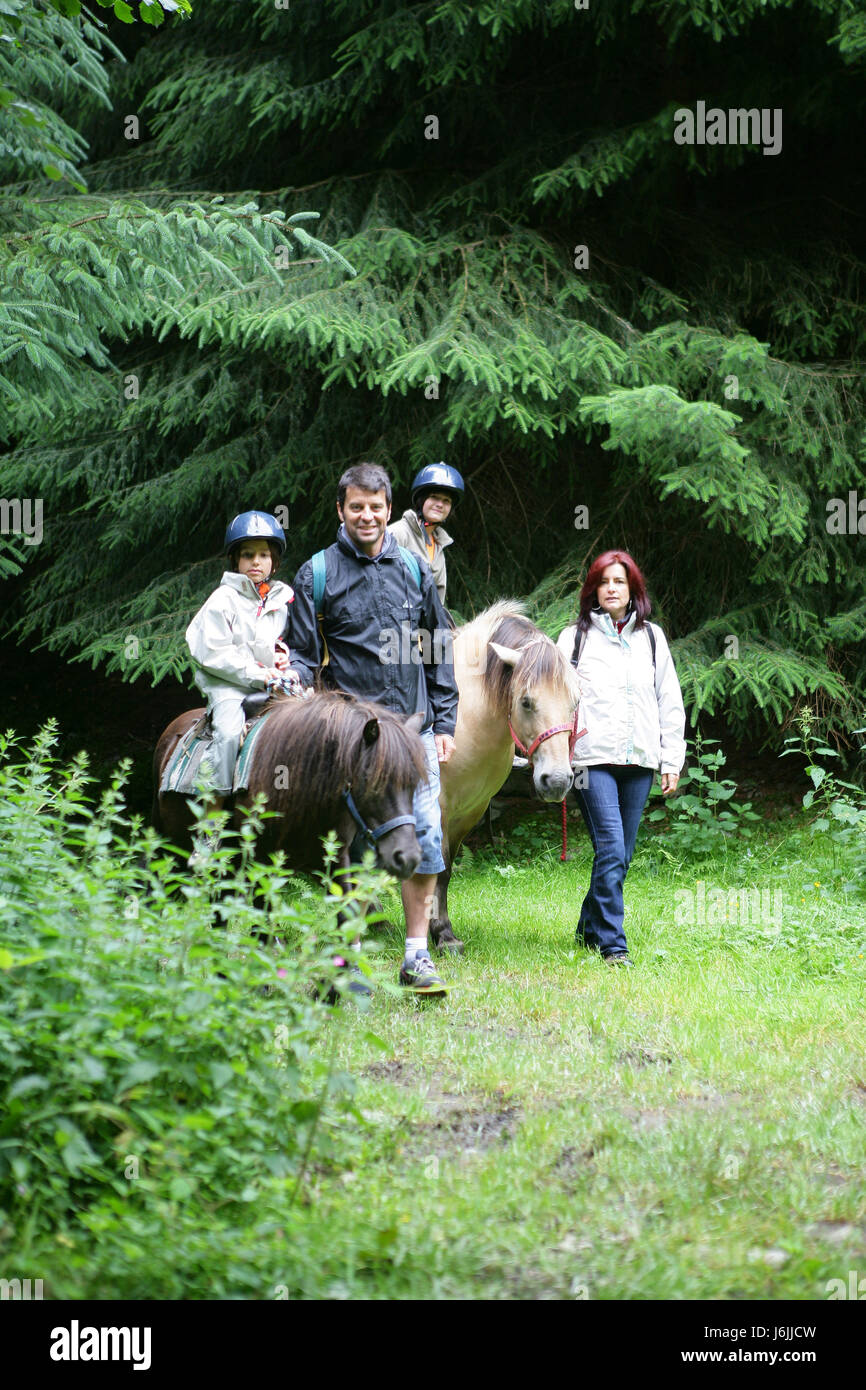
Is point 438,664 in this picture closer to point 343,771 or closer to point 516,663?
point 516,663

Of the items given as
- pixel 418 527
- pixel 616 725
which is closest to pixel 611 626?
pixel 616 725

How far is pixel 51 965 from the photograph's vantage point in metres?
2.86

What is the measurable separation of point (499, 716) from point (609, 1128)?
109 inches

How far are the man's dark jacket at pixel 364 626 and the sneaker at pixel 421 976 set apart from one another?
110 cm

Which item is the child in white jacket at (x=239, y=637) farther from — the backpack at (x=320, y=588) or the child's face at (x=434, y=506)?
the child's face at (x=434, y=506)

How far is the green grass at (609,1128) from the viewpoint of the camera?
2582mm

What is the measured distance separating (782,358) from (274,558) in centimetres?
527

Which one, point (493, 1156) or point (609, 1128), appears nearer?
point (493, 1156)

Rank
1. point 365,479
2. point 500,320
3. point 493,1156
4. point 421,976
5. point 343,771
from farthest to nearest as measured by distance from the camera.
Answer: point 500,320 → point 365,479 → point 421,976 → point 343,771 → point 493,1156

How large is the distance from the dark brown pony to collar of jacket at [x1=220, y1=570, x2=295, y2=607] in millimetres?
907

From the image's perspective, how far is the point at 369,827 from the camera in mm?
4688

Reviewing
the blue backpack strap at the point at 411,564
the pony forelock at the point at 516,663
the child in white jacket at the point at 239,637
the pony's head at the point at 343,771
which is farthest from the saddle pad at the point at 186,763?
the pony forelock at the point at 516,663

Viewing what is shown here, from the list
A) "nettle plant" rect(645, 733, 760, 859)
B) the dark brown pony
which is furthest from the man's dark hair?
"nettle plant" rect(645, 733, 760, 859)

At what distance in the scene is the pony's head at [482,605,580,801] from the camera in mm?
5441
